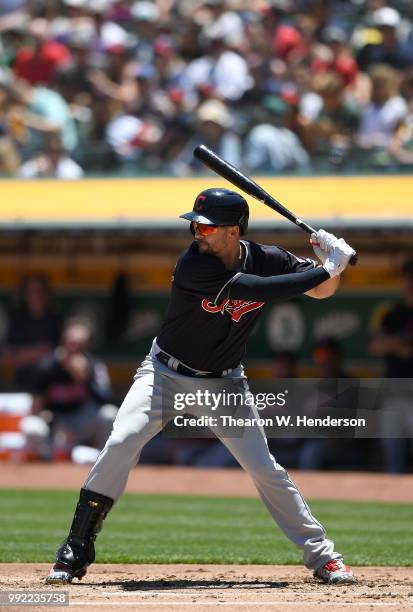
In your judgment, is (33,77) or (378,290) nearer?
(378,290)

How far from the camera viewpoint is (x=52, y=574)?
5285 millimetres

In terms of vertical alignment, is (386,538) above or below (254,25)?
below

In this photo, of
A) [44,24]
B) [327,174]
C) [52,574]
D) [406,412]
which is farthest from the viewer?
[44,24]

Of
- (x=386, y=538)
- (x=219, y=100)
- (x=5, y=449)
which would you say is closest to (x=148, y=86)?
(x=219, y=100)

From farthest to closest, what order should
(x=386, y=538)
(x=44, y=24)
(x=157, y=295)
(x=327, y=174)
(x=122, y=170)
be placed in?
1. (x=44, y=24)
2. (x=157, y=295)
3. (x=122, y=170)
4. (x=327, y=174)
5. (x=386, y=538)

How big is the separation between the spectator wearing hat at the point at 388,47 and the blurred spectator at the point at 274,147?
126cm

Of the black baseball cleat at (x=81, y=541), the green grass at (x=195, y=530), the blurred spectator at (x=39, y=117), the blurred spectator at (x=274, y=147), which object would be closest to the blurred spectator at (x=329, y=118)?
the blurred spectator at (x=274, y=147)

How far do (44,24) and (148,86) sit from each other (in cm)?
236

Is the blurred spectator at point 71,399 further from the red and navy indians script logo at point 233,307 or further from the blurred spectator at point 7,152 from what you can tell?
the red and navy indians script logo at point 233,307

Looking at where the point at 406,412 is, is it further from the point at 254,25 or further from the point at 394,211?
the point at 254,25

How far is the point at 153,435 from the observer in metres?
5.34

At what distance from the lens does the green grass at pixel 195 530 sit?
6.56m

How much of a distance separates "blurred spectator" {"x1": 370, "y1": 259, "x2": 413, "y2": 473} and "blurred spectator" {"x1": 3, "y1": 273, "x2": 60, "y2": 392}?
3.26 meters

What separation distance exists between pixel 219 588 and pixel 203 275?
1384mm
